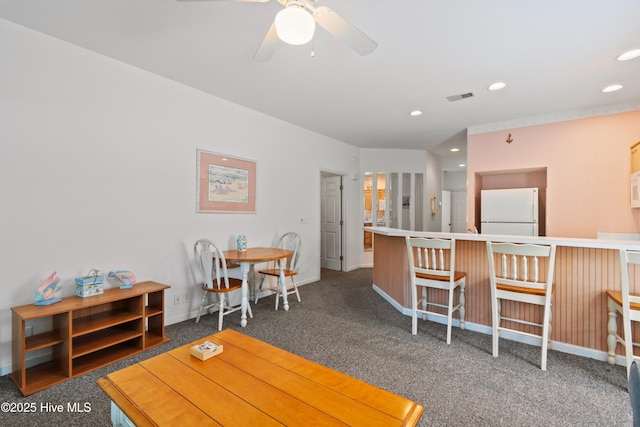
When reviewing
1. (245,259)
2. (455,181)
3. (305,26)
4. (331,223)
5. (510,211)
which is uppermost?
(455,181)

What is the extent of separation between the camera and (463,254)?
10.5 feet

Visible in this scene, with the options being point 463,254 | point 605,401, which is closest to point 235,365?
point 605,401

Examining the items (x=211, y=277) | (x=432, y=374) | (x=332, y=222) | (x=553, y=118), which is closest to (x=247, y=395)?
(x=432, y=374)

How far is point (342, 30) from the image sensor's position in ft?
5.56

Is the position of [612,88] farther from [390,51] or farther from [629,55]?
[390,51]

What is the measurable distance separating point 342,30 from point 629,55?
2.75m

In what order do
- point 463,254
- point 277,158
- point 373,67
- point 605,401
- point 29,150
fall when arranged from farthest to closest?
point 277,158, point 463,254, point 373,67, point 29,150, point 605,401

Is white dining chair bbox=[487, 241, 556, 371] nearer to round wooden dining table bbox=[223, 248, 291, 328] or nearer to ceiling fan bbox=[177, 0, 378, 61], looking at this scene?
ceiling fan bbox=[177, 0, 378, 61]

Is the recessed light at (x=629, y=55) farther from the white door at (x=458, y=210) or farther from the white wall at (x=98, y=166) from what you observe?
the white door at (x=458, y=210)

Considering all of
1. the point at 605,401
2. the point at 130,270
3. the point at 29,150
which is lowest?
the point at 605,401

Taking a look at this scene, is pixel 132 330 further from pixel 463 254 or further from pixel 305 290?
pixel 463 254

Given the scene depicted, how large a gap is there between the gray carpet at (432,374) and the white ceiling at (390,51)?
2626 mm

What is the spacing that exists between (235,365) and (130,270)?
1998 millimetres

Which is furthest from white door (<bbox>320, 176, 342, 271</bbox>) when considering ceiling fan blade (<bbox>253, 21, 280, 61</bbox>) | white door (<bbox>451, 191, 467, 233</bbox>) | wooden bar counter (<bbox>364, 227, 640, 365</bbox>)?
white door (<bbox>451, 191, 467, 233</bbox>)
